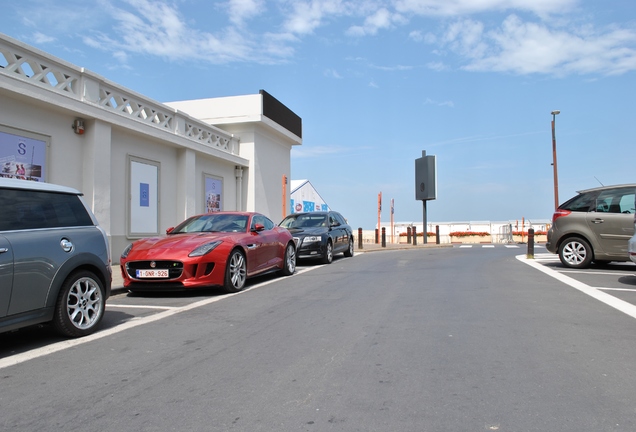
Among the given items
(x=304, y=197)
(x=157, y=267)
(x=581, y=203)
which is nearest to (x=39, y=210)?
(x=157, y=267)

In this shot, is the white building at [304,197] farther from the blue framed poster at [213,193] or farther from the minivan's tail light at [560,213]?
the minivan's tail light at [560,213]

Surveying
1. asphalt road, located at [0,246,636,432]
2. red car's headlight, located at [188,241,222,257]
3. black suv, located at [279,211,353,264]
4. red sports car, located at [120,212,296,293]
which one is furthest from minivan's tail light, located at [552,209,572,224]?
red car's headlight, located at [188,241,222,257]

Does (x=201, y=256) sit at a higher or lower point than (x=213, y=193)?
lower

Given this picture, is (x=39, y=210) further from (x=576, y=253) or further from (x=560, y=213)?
(x=576, y=253)

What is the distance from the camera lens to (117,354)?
4.86 meters

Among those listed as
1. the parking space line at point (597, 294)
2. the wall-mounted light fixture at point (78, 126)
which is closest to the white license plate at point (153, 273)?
the wall-mounted light fixture at point (78, 126)

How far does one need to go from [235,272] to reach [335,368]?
4761 millimetres

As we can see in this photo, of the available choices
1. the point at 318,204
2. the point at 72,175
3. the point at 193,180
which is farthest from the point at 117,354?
the point at 318,204

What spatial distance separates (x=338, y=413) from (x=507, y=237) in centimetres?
3570

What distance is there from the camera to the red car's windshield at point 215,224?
32.2ft

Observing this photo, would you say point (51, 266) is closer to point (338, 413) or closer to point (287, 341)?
point (287, 341)

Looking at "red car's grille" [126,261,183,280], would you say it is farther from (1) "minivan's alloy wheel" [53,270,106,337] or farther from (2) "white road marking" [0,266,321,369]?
(1) "minivan's alloy wheel" [53,270,106,337]

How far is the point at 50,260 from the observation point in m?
5.05

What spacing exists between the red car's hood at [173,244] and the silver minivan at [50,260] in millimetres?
2239
